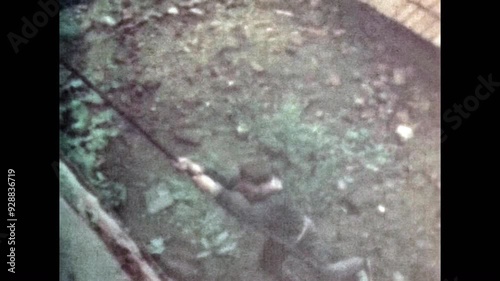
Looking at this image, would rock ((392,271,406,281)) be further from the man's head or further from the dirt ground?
the man's head

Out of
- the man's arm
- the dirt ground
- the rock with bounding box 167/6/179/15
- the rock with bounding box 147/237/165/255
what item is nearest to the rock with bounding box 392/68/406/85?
the dirt ground

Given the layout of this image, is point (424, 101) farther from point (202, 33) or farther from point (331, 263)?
point (202, 33)

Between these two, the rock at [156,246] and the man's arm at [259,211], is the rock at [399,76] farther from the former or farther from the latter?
the rock at [156,246]
